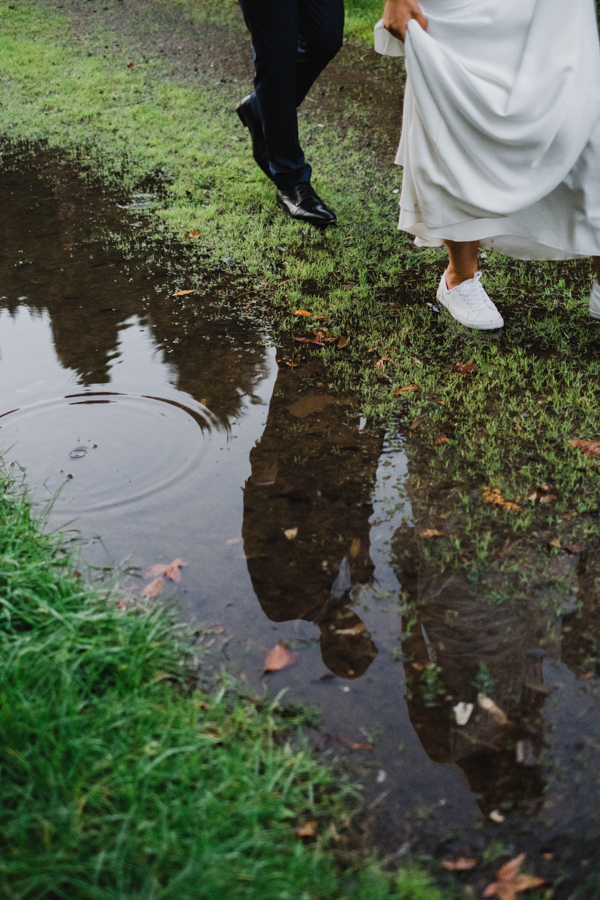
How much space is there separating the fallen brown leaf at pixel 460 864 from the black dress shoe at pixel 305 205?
3.79m

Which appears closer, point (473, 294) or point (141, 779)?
point (141, 779)

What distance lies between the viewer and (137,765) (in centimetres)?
161

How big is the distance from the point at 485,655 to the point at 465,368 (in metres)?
1.54

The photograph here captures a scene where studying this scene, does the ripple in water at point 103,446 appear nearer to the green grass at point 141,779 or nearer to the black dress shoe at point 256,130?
the green grass at point 141,779

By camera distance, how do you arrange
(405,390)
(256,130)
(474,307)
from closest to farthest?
(405,390)
(474,307)
(256,130)

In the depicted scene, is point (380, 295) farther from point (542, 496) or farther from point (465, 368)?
point (542, 496)

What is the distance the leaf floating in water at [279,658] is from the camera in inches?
76.7

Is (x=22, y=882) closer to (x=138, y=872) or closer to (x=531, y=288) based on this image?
(x=138, y=872)

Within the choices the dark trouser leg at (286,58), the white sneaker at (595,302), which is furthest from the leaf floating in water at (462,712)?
the dark trouser leg at (286,58)

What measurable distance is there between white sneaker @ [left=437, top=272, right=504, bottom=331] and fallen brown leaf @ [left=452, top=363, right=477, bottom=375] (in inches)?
11.9

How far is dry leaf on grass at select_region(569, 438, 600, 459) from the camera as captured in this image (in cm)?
263

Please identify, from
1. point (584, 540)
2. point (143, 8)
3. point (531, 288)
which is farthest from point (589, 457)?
point (143, 8)

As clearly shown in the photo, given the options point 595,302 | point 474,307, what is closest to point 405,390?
point 474,307

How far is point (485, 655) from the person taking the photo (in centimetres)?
196
